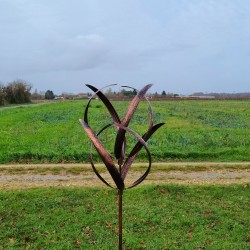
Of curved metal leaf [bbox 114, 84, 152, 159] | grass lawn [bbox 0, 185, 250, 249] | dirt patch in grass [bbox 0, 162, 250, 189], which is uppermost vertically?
curved metal leaf [bbox 114, 84, 152, 159]

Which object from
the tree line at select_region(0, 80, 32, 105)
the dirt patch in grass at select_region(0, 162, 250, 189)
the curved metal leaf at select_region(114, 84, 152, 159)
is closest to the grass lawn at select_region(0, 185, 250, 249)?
the dirt patch in grass at select_region(0, 162, 250, 189)

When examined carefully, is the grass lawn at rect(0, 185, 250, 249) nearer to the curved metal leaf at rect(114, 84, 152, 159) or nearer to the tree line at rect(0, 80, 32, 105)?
the curved metal leaf at rect(114, 84, 152, 159)

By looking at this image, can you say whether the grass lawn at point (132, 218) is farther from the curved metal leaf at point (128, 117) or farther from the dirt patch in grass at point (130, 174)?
the curved metal leaf at point (128, 117)

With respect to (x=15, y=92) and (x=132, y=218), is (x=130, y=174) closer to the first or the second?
(x=132, y=218)

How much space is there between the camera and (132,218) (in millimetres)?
8242

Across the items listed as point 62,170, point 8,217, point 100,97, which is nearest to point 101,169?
point 62,170

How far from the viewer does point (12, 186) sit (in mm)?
11086

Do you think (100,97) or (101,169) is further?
(101,169)

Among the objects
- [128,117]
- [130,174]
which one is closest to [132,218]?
[130,174]

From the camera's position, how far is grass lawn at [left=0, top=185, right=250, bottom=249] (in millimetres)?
7121

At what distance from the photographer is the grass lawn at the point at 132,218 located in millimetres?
7121

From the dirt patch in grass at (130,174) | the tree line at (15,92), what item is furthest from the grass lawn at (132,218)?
the tree line at (15,92)

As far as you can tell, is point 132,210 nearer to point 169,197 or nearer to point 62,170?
point 169,197

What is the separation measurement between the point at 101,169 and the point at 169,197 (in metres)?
3.98
